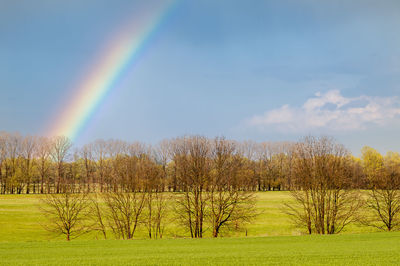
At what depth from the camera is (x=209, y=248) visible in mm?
17641

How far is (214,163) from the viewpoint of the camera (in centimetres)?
4147

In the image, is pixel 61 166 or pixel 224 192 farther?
pixel 61 166

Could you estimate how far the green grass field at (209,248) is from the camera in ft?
42.7

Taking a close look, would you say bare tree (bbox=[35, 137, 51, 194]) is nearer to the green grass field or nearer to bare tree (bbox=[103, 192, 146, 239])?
the green grass field

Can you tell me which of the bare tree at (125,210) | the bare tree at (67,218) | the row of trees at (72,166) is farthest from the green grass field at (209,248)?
the row of trees at (72,166)

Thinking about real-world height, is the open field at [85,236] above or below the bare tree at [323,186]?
below

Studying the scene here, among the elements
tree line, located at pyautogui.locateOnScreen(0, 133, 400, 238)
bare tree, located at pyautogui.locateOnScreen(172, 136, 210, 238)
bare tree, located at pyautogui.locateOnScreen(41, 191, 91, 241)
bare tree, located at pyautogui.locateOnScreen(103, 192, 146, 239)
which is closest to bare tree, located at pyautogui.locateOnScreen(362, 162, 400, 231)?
tree line, located at pyautogui.locateOnScreen(0, 133, 400, 238)

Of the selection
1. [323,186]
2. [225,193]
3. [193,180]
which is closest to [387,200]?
[323,186]

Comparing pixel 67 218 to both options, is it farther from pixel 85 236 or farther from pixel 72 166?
pixel 72 166

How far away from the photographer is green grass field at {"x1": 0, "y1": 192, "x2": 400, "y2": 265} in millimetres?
13008

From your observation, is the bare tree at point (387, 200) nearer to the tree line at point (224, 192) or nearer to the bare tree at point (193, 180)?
the tree line at point (224, 192)

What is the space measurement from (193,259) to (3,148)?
95.5 metres

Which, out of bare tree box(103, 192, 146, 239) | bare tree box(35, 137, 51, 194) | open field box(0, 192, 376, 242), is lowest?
open field box(0, 192, 376, 242)

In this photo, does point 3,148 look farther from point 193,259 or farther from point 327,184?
point 193,259
